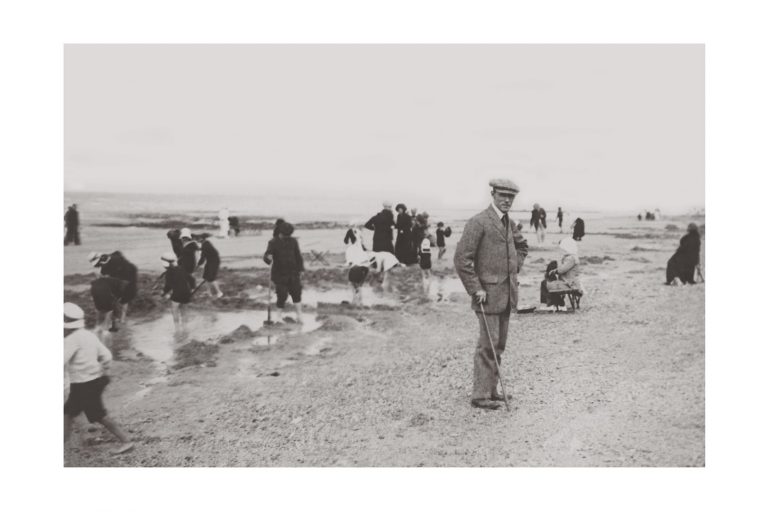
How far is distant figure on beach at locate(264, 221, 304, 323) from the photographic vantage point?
470 centimetres

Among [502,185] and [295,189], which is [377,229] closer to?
[295,189]

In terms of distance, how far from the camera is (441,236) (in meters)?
4.77

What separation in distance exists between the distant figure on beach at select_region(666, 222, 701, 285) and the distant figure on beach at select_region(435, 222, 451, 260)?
1.73 m

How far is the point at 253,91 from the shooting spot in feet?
15.4

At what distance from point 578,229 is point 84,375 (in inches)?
147

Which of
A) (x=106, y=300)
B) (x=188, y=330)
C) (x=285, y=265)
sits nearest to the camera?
(x=106, y=300)

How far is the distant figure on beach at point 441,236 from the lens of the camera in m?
4.70

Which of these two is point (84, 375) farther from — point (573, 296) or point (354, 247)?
point (573, 296)

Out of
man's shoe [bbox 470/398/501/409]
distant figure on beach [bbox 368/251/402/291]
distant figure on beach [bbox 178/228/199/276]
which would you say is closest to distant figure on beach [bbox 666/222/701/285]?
man's shoe [bbox 470/398/501/409]

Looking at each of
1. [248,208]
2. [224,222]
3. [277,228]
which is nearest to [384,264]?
[277,228]

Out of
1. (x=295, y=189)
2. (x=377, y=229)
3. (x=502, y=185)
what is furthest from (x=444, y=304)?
(x=295, y=189)

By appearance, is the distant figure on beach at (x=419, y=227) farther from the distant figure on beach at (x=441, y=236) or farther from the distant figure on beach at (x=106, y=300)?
the distant figure on beach at (x=106, y=300)

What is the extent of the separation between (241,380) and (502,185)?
2.28 m

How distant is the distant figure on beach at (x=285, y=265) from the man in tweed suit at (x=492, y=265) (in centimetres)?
130
